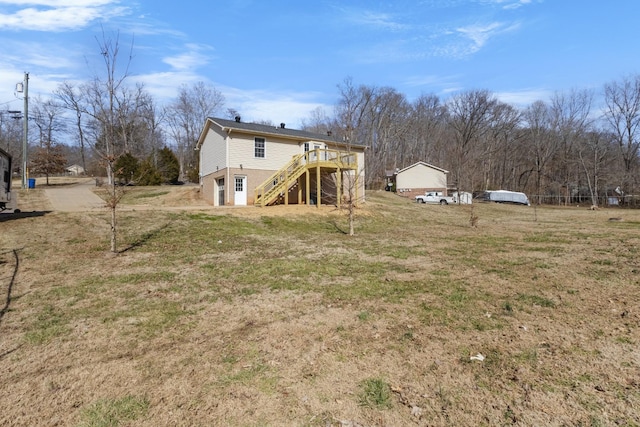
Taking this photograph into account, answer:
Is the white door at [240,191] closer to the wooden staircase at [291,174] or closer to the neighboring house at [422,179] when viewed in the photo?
the wooden staircase at [291,174]

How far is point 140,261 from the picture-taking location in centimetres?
830

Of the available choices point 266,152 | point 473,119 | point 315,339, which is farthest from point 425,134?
point 315,339

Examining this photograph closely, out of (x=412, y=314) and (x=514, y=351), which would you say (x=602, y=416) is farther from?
(x=412, y=314)

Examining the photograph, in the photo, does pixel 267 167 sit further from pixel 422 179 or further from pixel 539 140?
pixel 539 140

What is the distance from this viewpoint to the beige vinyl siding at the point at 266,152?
20.9 metres

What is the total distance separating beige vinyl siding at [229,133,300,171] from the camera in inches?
824

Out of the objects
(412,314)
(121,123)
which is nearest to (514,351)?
(412,314)

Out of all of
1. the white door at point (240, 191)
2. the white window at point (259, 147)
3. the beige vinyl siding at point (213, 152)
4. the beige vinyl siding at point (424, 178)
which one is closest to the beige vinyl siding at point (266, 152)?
the white window at point (259, 147)

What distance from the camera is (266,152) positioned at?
72.7 feet

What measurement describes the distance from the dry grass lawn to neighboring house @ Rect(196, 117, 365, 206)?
11.7m

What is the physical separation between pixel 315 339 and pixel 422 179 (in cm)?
4394

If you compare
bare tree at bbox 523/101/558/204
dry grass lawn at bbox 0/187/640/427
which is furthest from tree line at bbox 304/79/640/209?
dry grass lawn at bbox 0/187/640/427

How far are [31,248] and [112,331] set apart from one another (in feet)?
21.7

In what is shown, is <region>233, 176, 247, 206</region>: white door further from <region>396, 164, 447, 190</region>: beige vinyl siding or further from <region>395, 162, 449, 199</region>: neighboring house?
<region>396, 164, 447, 190</region>: beige vinyl siding
